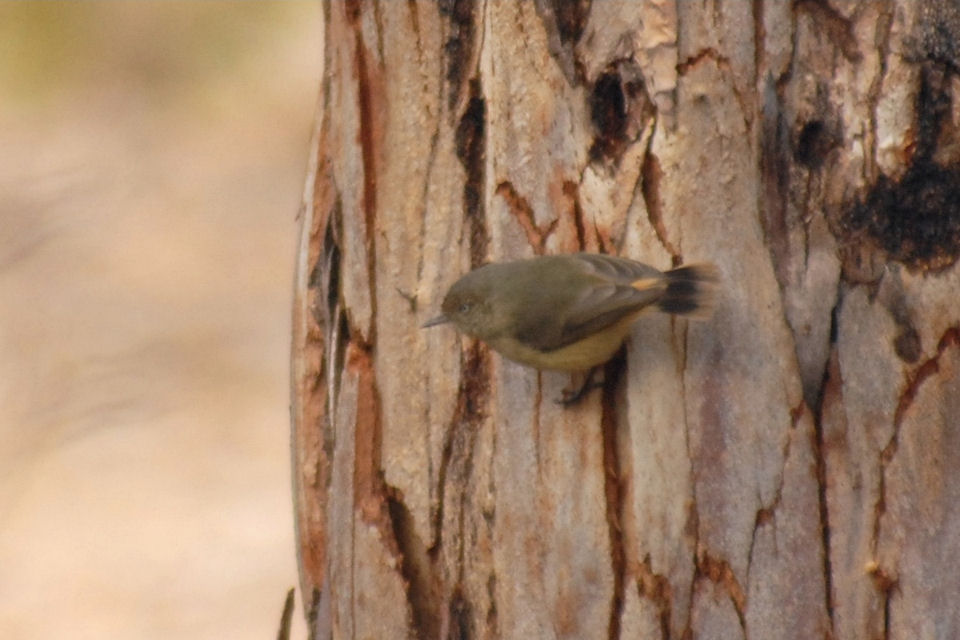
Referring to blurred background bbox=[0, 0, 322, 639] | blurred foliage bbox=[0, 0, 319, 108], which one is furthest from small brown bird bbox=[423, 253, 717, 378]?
blurred foliage bbox=[0, 0, 319, 108]

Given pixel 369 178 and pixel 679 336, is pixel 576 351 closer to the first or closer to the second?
pixel 679 336

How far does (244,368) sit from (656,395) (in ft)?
17.6

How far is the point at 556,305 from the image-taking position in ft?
9.52

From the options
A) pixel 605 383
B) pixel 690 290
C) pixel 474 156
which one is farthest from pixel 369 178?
pixel 690 290

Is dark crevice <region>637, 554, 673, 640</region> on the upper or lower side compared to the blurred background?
lower

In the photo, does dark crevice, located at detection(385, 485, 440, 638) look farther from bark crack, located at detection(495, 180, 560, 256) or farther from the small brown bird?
bark crack, located at detection(495, 180, 560, 256)

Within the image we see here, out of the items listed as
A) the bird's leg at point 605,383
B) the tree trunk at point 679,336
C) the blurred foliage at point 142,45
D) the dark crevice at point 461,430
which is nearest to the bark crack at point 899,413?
the tree trunk at point 679,336

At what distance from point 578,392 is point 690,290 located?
1.16 feet

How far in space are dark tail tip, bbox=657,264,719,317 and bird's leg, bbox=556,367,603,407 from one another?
0.82ft

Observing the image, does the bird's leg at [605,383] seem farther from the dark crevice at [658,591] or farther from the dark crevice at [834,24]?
the dark crevice at [834,24]

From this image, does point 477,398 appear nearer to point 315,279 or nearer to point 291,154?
point 315,279

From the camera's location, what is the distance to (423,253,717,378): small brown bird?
2623 millimetres

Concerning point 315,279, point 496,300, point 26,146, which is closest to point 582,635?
point 496,300

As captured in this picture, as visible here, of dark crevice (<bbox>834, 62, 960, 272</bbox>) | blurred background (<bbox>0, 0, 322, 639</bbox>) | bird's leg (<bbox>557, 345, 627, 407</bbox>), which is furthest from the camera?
blurred background (<bbox>0, 0, 322, 639</bbox>)
